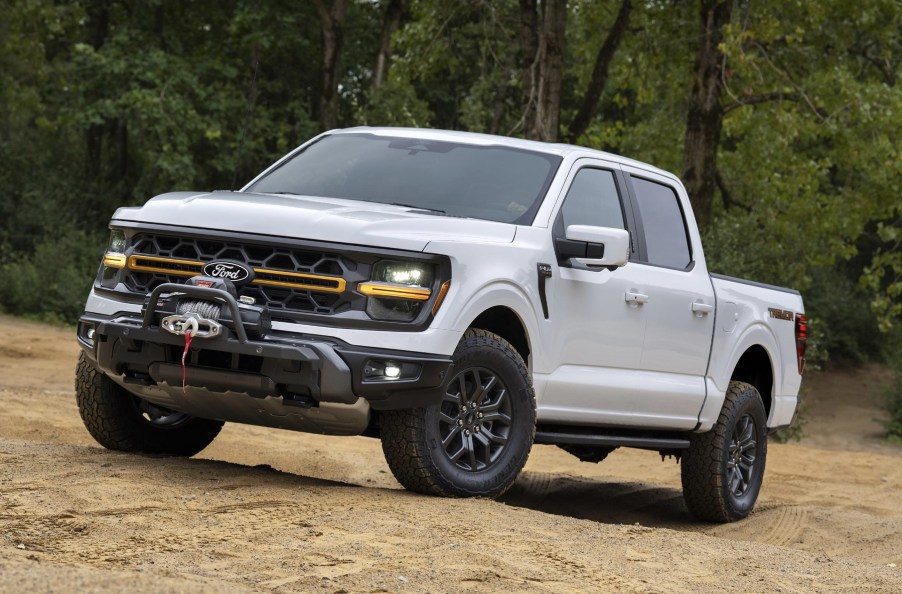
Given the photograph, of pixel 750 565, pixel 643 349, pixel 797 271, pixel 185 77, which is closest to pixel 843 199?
pixel 797 271

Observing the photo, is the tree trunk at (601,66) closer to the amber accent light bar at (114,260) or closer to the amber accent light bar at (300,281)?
the amber accent light bar at (114,260)

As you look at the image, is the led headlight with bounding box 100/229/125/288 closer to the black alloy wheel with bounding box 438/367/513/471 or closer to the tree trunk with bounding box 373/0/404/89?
the black alloy wheel with bounding box 438/367/513/471

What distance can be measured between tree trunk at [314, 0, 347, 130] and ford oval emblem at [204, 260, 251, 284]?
22.1 m

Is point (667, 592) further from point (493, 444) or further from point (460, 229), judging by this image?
point (460, 229)

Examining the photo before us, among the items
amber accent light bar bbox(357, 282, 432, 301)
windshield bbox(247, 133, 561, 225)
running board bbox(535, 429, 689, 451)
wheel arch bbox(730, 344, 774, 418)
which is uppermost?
windshield bbox(247, 133, 561, 225)

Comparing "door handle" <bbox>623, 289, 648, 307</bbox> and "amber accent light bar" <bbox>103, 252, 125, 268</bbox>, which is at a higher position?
"amber accent light bar" <bbox>103, 252, 125, 268</bbox>

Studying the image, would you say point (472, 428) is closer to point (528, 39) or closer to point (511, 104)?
point (528, 39)

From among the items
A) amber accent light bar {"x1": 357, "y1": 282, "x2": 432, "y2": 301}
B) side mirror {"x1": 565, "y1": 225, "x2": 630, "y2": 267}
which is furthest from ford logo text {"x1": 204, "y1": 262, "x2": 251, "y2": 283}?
side mirror {"x1": 565, "y1": 225, "x2": 630, "y2": 267}

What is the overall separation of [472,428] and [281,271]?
122cm

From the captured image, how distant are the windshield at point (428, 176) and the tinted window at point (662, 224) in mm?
935

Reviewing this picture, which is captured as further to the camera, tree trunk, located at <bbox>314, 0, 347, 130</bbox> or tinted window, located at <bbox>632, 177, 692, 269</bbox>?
tree trunk, located at <bbox>314, 0, 347, 130</bbox>

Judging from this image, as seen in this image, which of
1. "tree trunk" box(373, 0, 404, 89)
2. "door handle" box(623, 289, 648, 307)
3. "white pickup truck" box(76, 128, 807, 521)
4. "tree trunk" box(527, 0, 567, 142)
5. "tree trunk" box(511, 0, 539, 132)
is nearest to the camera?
"white pickup truck" box(76, 128, 807, 521)

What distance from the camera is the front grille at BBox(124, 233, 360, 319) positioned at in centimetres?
620

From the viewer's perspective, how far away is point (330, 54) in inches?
1114
